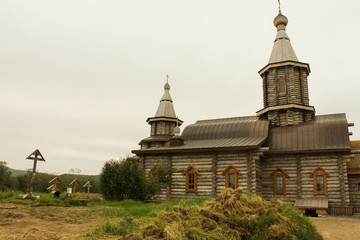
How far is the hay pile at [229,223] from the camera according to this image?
560cm

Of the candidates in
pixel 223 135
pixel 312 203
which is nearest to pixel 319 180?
pixel 312 203

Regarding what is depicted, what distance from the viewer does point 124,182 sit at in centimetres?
1727

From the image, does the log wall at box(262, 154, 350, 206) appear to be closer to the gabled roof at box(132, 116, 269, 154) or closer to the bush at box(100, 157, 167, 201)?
the gabled roof at box(132, 116, 269, 154)

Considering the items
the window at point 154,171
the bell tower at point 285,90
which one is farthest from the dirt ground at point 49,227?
the bell tower at point 285,90

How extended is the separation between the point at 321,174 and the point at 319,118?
16.8 ft

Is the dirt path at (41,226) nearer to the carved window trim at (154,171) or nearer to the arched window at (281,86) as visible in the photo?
the carved window trim at (154,171)

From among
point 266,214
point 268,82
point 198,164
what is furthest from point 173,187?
point 266,214

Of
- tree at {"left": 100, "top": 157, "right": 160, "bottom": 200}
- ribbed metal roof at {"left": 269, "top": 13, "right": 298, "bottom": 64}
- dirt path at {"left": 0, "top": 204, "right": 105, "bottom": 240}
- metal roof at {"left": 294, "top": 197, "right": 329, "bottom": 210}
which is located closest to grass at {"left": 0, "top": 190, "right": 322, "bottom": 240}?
dirt path at {"left": 0, "top": 204, "right": 105, "bottom": 240}

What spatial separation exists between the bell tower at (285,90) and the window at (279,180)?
15.2 ft

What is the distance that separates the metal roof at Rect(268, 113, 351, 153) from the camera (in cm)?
1847

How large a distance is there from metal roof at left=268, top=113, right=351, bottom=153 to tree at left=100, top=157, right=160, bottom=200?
8963 millimetres

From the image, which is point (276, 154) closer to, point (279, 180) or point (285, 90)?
point (279, 180)

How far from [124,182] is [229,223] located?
11880 millimetres

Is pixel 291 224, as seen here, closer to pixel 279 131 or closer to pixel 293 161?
pixel 293 161
